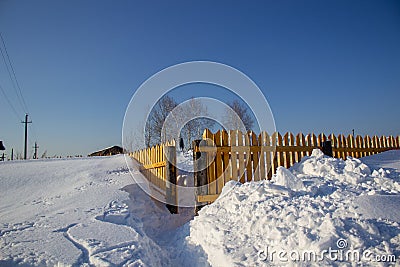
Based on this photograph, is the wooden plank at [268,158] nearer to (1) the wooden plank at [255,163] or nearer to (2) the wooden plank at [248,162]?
(1) the wooden plank at [255,163]

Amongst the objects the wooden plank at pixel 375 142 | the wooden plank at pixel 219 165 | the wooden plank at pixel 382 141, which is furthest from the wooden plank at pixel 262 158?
the wooden plank at pixel 382 141

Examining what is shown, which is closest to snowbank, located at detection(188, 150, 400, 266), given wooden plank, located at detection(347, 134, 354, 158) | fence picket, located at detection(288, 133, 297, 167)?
fence picket, located at detection(288, 133, 297, 167)

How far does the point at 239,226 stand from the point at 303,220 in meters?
0.95

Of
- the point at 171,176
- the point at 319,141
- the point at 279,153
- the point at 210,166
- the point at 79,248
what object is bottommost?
the point at 79,248

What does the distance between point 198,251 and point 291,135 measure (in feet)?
15.1

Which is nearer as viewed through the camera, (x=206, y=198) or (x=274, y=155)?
(x=206, y=198)

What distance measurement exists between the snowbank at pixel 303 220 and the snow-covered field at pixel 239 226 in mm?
12

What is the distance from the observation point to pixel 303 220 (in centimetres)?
340

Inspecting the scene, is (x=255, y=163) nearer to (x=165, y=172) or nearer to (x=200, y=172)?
(x=200, y=172)

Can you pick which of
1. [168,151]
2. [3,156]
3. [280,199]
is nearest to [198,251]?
[280,199]

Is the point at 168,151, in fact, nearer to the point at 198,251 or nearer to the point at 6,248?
the point at 198,251

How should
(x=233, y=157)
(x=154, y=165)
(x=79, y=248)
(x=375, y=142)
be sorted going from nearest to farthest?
(x=79, y=248) < (x=233, y=157) < (x=154, y=165) < (x=375, y=142)

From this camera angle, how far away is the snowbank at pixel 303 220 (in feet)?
9.80

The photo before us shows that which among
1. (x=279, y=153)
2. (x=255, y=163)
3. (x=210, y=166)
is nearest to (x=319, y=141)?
(x=279, y=153)
